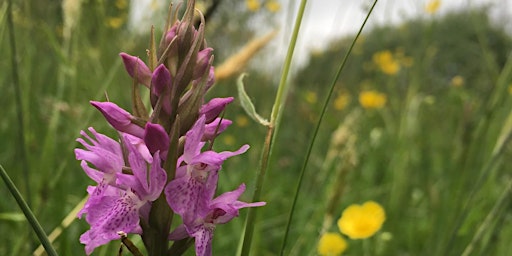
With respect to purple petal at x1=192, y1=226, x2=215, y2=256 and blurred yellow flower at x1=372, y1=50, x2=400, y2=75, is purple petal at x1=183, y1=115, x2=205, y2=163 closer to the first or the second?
purple petal at x1=192, y1=226, x2=215, y2=256

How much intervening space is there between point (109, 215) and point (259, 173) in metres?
0.20

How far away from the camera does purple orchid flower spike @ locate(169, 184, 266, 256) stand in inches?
23.3

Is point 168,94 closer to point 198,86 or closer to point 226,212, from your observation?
point 198,86

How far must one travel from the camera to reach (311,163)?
305 cm

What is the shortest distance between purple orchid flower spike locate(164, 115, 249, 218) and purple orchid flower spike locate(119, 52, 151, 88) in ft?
0.26

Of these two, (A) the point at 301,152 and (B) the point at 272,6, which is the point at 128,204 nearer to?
(B) the point at 272,6

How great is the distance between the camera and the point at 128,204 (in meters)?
0.58

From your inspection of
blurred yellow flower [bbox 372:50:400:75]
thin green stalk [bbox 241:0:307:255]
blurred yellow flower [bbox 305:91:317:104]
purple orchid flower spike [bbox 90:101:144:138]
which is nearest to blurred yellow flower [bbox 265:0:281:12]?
blurred yellow flower [bbox 305:91:317:104]

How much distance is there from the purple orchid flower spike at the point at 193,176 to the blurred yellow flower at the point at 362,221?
78 centimetres

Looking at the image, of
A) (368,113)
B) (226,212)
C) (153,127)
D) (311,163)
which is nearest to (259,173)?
(226,212)

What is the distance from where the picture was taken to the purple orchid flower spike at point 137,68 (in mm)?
597

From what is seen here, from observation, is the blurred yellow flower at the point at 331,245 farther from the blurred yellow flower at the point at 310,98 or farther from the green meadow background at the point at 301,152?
the blurred yellow flower at the point at 310,98

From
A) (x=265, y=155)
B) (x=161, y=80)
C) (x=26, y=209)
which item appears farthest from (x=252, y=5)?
(x=26, y=209)

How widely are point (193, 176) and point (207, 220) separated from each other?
0.06 m
